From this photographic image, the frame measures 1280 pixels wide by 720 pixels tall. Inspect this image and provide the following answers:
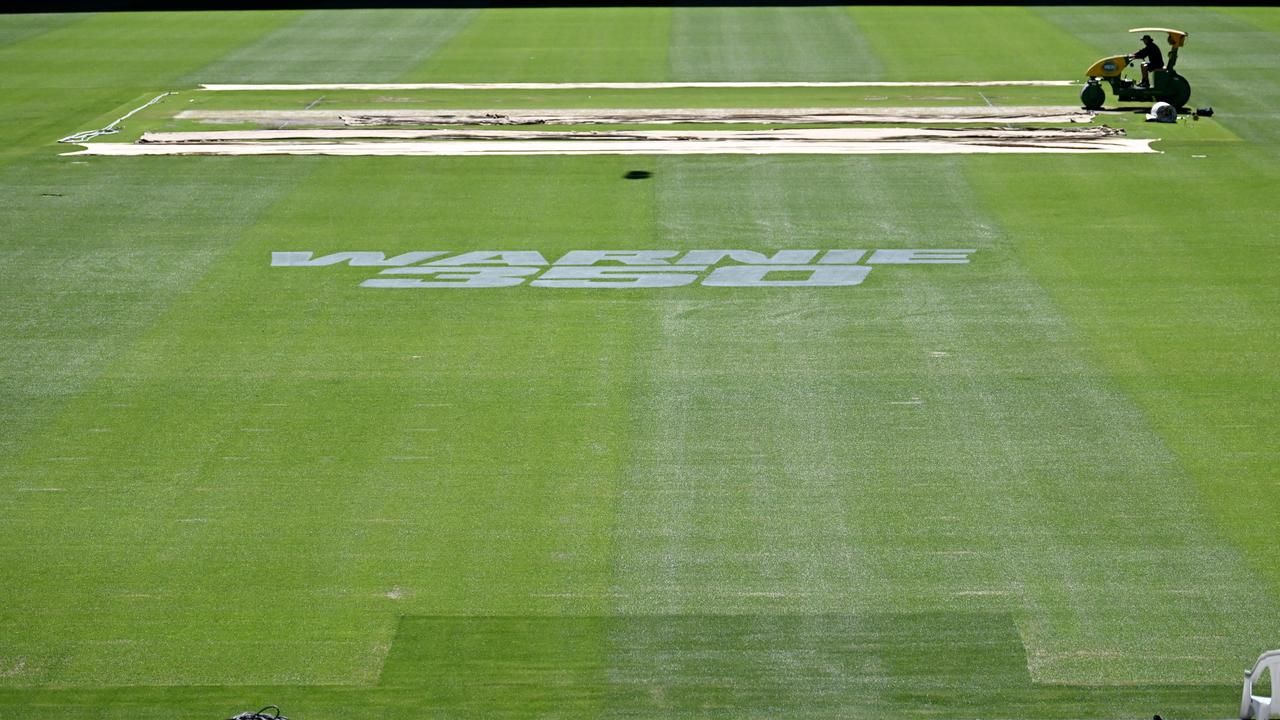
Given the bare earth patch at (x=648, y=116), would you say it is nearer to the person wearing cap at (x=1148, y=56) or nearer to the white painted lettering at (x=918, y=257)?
the person wearing cap at (x=1148, y=56)

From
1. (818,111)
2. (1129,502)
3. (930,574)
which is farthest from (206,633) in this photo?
(818,111)

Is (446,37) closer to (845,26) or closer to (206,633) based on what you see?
(845,26)

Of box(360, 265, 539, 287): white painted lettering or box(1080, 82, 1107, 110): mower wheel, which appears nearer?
box(360, 265, 539, 287): white painted lettering

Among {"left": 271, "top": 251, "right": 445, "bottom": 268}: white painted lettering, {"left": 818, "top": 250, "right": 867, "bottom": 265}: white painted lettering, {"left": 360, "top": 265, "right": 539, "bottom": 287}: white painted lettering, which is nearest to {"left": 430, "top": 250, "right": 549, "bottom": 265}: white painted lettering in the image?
{"left": 360, "top": 265, "right": 539, "bottom": 287}: white painted lettering

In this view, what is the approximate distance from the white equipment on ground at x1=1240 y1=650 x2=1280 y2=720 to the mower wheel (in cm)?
1776

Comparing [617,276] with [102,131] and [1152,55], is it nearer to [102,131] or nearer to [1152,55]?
[102,131]

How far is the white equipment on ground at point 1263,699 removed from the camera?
804cm

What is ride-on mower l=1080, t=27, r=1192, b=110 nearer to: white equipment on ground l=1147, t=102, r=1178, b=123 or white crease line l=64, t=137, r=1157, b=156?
white equipment on ground l=1147, t=102, r=1178, b=123

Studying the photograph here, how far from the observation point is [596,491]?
12305 mm

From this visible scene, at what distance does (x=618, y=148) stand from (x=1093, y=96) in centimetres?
843

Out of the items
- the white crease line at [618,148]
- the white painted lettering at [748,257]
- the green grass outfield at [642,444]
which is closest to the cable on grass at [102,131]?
the white crease line at [618,148]

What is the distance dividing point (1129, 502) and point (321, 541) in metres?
6.71

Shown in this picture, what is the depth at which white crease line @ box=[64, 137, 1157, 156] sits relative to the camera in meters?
22.5

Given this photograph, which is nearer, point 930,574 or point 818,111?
point 930,574
